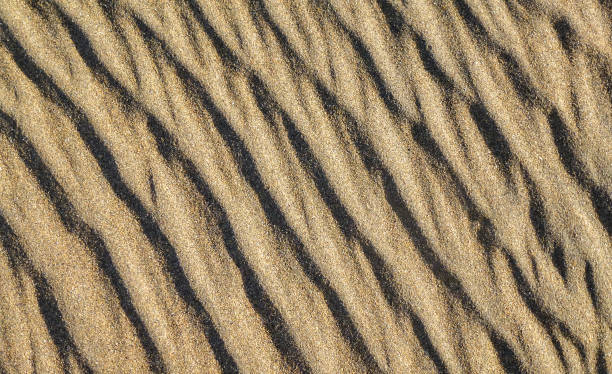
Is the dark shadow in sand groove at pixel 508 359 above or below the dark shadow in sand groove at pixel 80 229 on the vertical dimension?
below

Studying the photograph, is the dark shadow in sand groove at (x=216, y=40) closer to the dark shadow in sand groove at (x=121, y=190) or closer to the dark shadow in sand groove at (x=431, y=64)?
the dark shadow in sand groove at (x=121, y=190)

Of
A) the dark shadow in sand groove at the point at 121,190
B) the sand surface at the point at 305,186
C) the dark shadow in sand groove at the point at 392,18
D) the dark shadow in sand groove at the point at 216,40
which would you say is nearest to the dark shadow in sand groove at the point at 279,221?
the sand surface at the point at 305,186

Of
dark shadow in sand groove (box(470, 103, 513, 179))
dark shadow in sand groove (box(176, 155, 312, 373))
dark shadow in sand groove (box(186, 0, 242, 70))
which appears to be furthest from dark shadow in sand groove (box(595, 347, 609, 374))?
dark shadow in sand groove (box(186, 0, 242, 70))

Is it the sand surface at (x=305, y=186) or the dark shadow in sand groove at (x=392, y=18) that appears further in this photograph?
the dark shadow in sand groove at (x=392, y=18)

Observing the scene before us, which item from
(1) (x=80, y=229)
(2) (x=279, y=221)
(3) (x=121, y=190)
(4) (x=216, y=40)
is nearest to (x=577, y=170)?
(2) (x=279, y=221)

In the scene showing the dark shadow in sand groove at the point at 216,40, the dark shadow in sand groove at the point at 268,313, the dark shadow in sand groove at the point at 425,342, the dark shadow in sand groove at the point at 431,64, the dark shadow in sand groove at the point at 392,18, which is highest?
the dark shadow in sand groove at the point at 216,40

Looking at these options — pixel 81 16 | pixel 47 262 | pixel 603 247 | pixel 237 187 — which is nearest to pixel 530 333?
pixel 603 247
